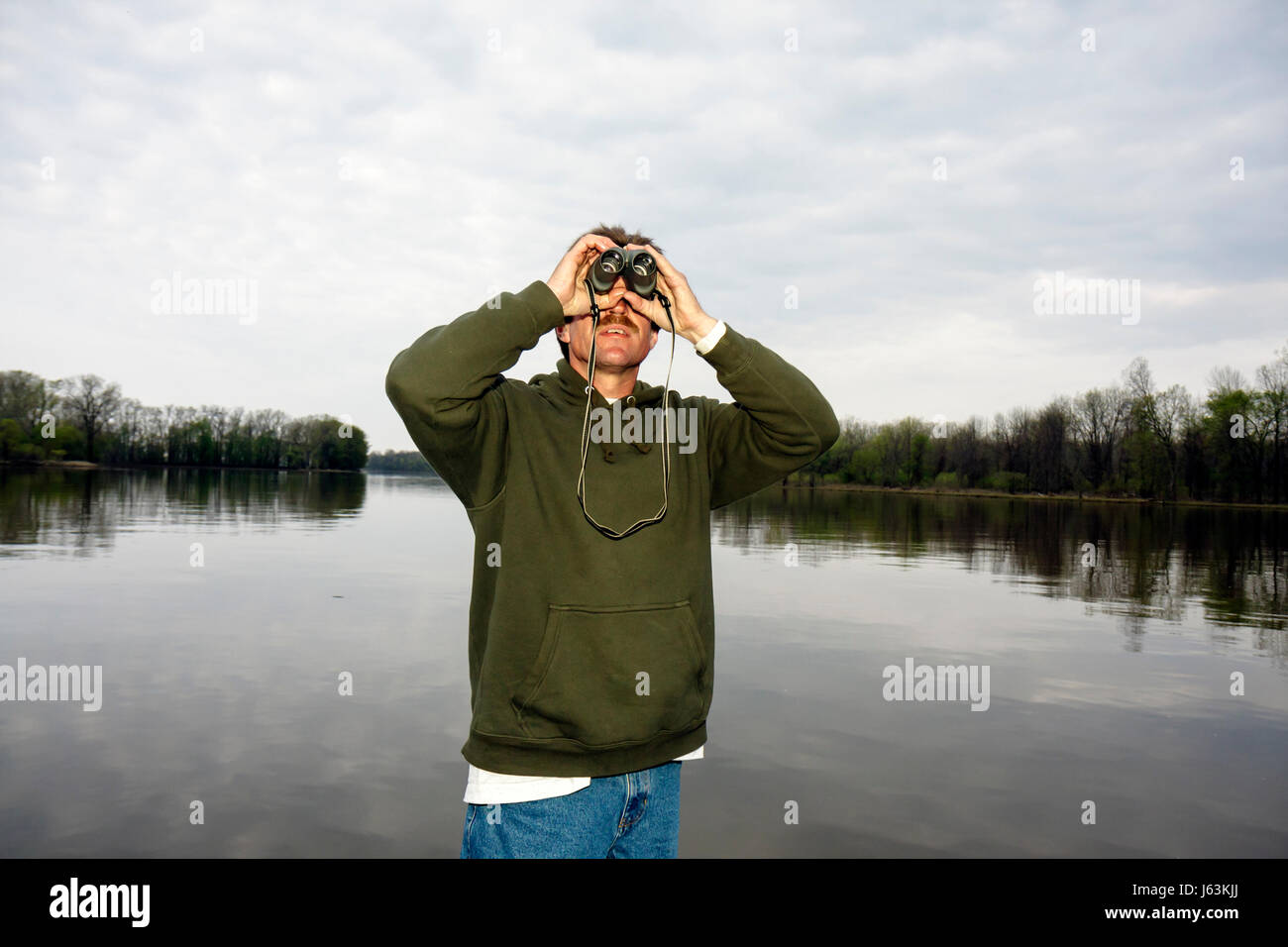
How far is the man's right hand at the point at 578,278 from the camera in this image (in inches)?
105

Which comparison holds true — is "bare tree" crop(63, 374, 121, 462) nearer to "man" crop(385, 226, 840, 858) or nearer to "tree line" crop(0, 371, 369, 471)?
"tree line" crop(0, 371, 369, 471)

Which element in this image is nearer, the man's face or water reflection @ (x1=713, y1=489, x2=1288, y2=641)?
the man's face

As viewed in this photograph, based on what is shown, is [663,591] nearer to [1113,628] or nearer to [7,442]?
[1113,628]

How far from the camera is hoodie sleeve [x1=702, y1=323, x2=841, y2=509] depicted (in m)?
2.70

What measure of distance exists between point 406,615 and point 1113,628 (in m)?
10.7

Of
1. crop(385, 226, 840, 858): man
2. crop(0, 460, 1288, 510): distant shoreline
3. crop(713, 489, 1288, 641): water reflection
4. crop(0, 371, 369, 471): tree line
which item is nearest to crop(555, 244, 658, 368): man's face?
crop(385, 226, 840, 858): man

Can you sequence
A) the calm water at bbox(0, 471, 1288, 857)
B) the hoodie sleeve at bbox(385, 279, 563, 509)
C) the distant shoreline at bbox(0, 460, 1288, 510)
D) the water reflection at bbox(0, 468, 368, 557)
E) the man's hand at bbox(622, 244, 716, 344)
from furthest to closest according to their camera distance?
the distant shoreline at bbox(0, 460, 1288, 510) → the water reflection at bbox(0, 468, 368, 557) → the calm water at bbox(0, 471, 1288, 857) → the man's hand at bbox(622, 244, 716, 344) → the hoodie sleeve at bbox(385, 279, 563, 509)

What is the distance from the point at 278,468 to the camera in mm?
137000

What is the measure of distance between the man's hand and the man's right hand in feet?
0.25

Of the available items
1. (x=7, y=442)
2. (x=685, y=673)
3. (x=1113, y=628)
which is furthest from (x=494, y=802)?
(x=7, y=442)

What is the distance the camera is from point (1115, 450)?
91.2 metres

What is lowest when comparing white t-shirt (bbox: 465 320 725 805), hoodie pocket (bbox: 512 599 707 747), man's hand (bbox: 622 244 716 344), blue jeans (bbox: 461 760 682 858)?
blue jeans (bbox: 461 760 682 858)

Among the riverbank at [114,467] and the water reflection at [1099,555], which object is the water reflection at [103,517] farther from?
the riverbank at [114,467]

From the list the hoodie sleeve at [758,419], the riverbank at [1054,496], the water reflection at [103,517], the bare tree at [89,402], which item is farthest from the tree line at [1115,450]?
the bare tree at [89,402]
